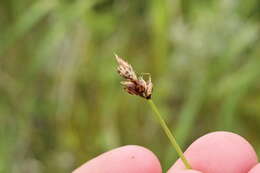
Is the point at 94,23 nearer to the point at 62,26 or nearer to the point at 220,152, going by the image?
the point at 62,26

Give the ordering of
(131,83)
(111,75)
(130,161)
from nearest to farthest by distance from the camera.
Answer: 1. (131,83)
2. (130,161)
3. (111,75)

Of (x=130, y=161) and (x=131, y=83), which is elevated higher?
(x=131, y=83)

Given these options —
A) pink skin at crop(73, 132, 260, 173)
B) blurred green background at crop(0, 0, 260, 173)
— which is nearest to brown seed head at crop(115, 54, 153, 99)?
pink skin at crop(73, 132, 260, 173)

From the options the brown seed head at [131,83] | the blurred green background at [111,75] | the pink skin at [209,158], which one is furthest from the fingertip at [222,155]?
the blurred green background at [111,75]

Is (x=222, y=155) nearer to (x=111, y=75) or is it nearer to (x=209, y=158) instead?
(x=209, y=158)

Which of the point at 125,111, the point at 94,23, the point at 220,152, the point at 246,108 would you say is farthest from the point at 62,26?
the point at 220,152

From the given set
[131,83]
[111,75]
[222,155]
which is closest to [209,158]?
[222,155]
